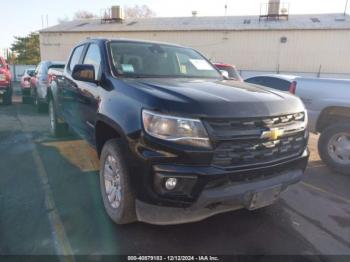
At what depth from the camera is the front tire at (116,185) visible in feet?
8.84

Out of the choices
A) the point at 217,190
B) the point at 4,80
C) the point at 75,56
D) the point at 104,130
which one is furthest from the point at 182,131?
the point at 4,80

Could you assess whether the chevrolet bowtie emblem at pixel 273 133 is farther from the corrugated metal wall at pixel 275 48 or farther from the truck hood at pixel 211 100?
the corrugated metal wall at pixel 275 48

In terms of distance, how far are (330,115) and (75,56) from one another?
431 cm

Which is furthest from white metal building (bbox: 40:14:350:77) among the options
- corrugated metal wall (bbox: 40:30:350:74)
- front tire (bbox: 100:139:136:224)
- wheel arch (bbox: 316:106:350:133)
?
front tire (bbox: 100:139:136:224)

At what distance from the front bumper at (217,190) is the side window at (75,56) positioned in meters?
2.93

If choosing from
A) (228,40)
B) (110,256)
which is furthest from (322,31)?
(110,256)

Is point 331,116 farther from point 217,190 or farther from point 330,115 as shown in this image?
point 217,190

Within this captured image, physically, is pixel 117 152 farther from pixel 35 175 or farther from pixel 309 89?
pixel 309 89

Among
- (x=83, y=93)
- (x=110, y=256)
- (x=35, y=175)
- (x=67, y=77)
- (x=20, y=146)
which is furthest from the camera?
(x=20, y=146)

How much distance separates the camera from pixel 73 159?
16.5ft

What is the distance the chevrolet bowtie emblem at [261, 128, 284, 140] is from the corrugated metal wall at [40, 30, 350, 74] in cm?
2644

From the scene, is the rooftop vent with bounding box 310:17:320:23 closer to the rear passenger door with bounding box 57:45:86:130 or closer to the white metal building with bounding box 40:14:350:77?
the white metal building with bounding box 40:14:350:77

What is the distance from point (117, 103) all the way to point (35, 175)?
7.11 ft

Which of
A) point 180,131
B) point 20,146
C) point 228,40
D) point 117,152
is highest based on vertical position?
point 228,40
